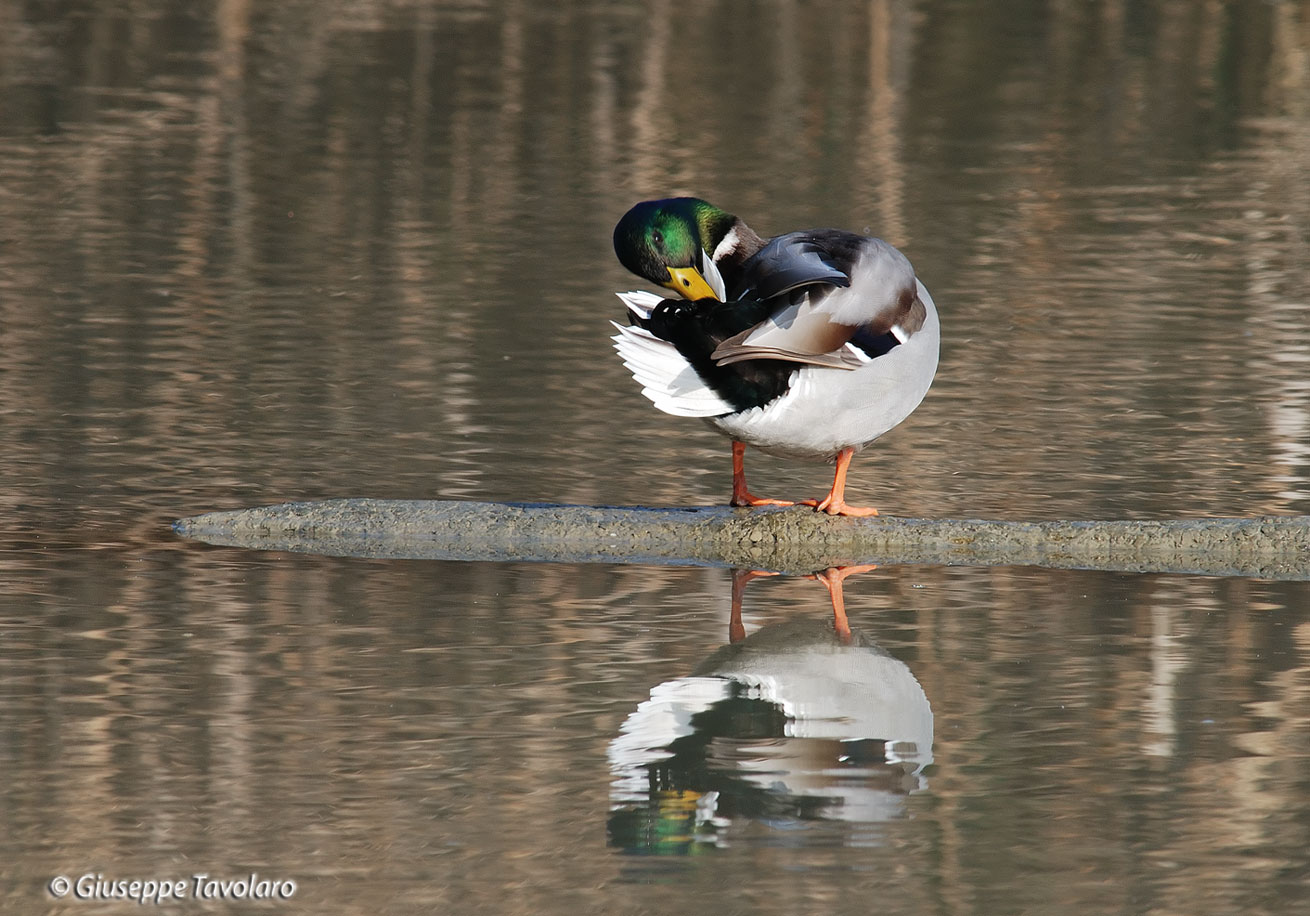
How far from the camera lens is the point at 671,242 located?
619cm

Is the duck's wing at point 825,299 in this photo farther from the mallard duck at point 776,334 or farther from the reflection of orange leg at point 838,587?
the reflection of orange leg at point 838,587

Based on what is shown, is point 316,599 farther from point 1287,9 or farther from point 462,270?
point 1287,9

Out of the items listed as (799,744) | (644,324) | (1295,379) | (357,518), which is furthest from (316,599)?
(1295,379)

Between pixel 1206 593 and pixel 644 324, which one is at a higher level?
pixel 644 324

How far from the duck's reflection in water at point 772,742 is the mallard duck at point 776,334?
69 cm

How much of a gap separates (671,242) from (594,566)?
38.1 inches

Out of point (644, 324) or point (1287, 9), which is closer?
point (644, 324)

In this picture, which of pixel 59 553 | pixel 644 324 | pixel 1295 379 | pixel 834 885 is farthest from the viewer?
pixel 1295 379

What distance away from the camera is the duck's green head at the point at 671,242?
6.19m

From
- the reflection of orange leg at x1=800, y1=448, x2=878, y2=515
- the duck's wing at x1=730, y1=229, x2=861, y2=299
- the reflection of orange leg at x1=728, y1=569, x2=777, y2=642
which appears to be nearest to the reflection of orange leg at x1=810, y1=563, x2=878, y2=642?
the reflection of orange leg at x1=728, y1=569, x2=777, y2=642

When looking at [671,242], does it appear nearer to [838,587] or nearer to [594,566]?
[594,566]

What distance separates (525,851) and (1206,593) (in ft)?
8.34

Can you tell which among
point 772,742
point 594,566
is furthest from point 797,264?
point 772,742

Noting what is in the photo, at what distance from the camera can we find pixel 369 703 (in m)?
4.91
